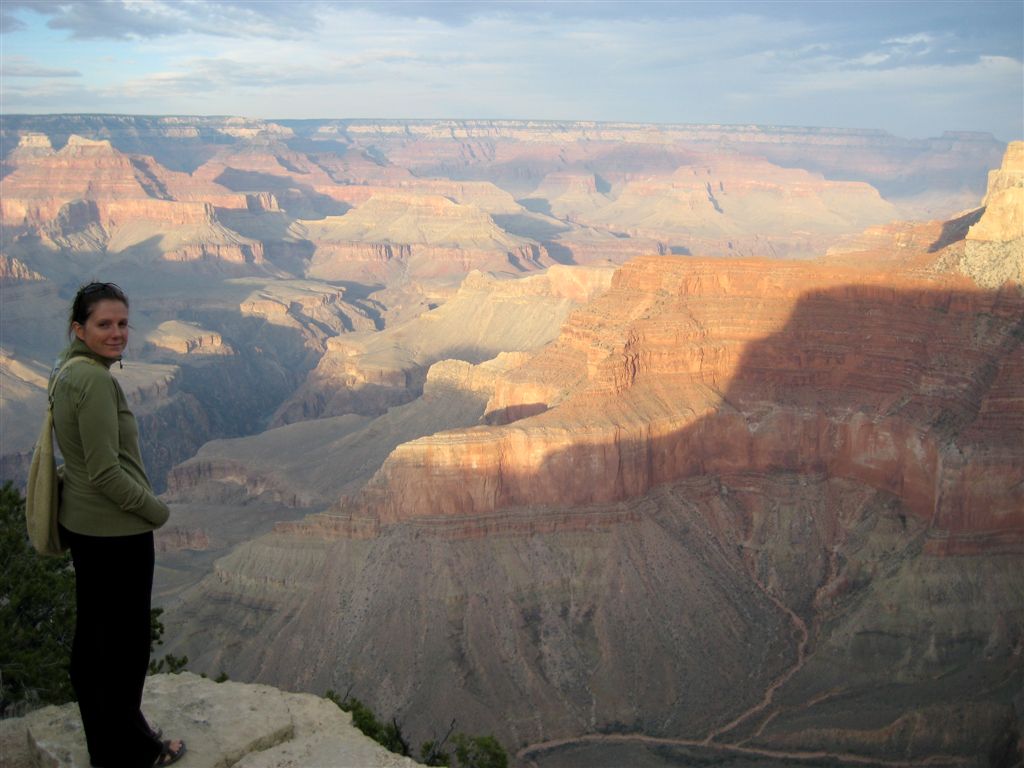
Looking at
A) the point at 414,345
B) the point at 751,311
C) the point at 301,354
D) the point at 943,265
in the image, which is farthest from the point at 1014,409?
the point at 301,354

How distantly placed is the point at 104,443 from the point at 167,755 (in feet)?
12.3

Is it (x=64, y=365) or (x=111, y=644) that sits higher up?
(x=64, y=365)

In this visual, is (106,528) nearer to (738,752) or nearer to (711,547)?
(738,752)

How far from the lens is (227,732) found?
12812mm

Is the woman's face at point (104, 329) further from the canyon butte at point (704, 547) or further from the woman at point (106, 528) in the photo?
the canyon butte at point (704, 547)

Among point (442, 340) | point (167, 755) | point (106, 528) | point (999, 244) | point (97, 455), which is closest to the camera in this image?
point (97, 455)

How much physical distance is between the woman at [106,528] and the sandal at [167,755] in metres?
0.01

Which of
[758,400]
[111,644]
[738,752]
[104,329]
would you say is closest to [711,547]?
[758,400]

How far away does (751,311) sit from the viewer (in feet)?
159

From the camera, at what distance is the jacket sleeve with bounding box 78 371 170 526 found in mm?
11031

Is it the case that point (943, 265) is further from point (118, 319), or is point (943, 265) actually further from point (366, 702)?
point (118, 319)

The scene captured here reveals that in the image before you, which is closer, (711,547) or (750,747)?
(750,747)

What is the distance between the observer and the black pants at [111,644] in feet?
37.9

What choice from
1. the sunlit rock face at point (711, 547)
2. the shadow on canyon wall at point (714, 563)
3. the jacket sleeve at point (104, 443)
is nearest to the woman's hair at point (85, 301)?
the jacket sleeve at point (104, 443)
